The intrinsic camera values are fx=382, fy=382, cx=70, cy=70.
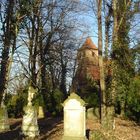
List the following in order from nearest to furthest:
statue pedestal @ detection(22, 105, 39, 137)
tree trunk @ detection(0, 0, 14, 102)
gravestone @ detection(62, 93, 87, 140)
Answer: gravestone @ detection(62, 93, 87, 140), statue pedestal @ detection(22, 105, 39, 137), tree trunk @ detection(0, 0, 14, 102)

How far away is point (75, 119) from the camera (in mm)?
13969

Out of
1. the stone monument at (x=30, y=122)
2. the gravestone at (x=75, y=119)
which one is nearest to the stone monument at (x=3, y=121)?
the stone monument at (x=30, y=122)

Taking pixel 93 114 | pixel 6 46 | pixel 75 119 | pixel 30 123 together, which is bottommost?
pixel 30 123

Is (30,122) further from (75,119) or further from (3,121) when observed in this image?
(3,121)

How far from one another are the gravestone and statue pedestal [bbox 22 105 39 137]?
2.18m

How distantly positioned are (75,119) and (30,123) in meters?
2.85

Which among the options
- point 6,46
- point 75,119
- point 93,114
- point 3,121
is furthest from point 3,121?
point 75,119

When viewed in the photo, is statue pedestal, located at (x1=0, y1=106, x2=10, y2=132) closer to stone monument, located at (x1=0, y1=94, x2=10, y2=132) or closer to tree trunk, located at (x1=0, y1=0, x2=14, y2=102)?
stone monument, located at (x1=0, y1=94, x2=10, y2=132)

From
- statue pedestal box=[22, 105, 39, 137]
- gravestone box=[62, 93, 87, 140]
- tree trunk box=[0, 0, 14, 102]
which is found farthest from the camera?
tree trunk box=[0, 0, 14, 102]

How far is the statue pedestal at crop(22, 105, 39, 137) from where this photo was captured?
51.7ft

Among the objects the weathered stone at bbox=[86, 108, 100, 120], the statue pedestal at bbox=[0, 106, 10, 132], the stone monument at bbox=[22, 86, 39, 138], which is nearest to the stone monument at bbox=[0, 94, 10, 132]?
the statue pedestal at bbox=[0, 106, 10, 132]

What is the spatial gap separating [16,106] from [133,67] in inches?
479

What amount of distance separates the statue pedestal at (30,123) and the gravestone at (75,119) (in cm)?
218

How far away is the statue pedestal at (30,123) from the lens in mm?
15758
